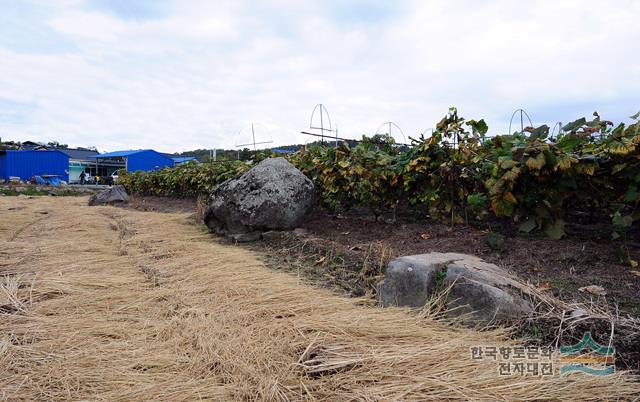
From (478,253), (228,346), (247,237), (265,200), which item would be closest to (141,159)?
(247,237)

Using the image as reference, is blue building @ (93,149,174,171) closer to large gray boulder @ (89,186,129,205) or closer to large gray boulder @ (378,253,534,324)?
large gray boulder @ (89,186,129,205)

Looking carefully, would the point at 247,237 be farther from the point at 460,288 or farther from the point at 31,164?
the point at 31,164

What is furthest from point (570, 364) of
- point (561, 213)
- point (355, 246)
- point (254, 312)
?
point (355, 246)

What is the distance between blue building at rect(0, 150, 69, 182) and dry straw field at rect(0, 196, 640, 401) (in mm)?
30306

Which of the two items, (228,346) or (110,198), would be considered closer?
(228,346)

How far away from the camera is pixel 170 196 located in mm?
12562

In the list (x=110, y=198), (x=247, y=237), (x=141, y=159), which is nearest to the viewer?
(x=247, y=237)

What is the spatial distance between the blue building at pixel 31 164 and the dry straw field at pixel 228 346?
3031 centimetres

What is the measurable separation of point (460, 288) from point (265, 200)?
3172 millimetres

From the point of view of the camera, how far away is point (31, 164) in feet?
92.5

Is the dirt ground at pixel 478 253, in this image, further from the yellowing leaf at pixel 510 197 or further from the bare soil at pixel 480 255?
the yellowing leaf at pixel 510 197

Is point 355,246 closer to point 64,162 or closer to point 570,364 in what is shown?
point 570,364

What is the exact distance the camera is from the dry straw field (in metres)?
1.60

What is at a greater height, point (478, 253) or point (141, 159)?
point (141, 159)
